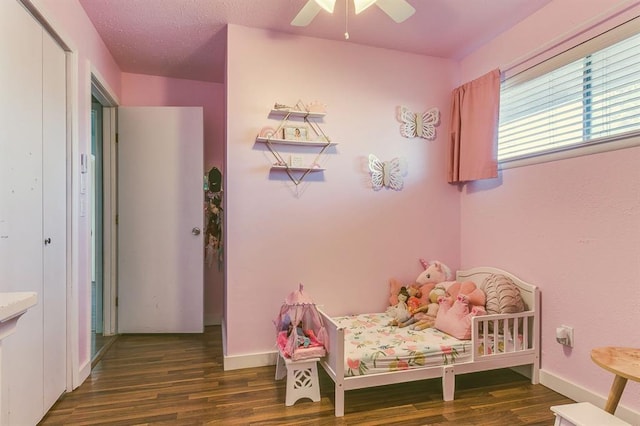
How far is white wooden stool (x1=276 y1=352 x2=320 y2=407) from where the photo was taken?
2.02 meters

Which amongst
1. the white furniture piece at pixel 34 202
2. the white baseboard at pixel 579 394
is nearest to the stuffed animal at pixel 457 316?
the white baseboard at pixel 579 394

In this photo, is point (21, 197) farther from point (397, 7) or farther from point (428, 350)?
point (428, 350)

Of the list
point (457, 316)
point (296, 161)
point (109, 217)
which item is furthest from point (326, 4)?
point (109, 217)

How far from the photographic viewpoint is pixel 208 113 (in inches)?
144

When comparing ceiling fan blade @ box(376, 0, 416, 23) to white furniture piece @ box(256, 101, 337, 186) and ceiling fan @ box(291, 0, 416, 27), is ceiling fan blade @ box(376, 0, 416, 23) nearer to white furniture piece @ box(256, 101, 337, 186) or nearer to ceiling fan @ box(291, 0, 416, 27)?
ceiling fan @ box(291, 0, 416, 27)

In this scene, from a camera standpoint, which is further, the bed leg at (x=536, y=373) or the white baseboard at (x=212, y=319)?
the white baseboard at (x=212, y=319)

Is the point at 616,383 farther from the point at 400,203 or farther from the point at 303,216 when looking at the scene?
the point at 303,216

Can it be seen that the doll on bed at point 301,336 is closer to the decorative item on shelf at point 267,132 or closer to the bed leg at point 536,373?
the decorative item on shelf at point 267,132

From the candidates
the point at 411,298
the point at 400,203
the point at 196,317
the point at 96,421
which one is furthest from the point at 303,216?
the point at 96,421

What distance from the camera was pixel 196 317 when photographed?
10.7ft

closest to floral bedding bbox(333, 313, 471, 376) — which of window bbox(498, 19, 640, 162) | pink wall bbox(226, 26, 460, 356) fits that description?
pink wall bbox(226, 26, 460, 356)

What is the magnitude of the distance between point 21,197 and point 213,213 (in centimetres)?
192

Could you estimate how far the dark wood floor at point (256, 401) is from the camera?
188 cm

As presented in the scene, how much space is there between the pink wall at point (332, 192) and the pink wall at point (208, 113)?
1.17 m
